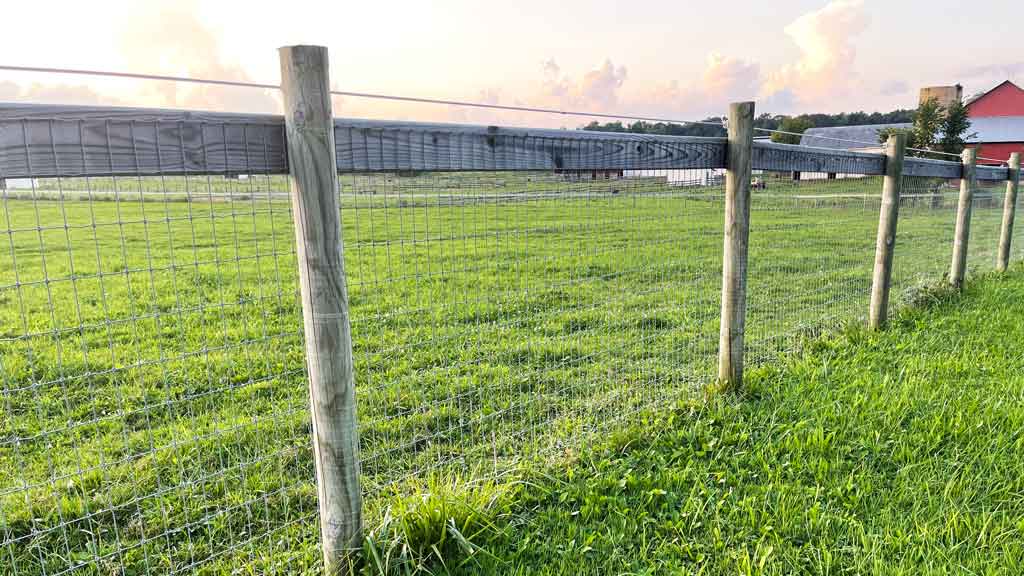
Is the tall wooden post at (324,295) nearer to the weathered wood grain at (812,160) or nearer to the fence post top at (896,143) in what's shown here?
the weathered wood grain at (812,160)

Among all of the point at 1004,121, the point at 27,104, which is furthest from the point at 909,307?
the point at 1004,121

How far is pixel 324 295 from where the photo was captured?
2.15 metres

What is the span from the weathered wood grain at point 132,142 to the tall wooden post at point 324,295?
0.40ft

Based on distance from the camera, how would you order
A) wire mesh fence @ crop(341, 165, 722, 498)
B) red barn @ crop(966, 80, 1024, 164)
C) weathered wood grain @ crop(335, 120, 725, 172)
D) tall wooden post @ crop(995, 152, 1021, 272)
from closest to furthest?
weathered wood grain @ crop(335, 120, 725, 172) → wire mesh fence @ crop(341, 165, 722, 498) → tall wooden post @ crop(995, 152, 1021, 272) → red barn @ crop(966, 80, 1024, 164)

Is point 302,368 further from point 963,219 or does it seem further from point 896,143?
point 963,219

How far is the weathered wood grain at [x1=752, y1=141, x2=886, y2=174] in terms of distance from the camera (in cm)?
411

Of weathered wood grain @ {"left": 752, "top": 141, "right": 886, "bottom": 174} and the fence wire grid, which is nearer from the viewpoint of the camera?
the fence wire grid

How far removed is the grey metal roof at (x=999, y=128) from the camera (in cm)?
3875

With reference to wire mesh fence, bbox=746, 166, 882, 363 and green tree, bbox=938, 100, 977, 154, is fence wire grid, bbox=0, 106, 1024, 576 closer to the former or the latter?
wire mesh fence, bbox=746, 166, 882, 363

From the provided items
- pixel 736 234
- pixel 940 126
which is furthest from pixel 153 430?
pixel 940 126

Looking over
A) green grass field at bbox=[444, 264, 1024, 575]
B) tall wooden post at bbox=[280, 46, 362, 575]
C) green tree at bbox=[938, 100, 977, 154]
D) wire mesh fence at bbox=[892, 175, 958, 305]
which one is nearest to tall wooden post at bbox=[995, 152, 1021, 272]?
wire mesh fence at bbox=[892, 175, 958, 305]

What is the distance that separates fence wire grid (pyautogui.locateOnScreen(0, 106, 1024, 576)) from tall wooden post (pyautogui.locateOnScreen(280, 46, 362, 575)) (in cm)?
16

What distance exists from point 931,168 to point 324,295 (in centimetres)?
667

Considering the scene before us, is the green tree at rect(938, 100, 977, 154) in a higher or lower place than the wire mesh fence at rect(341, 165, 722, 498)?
higher
